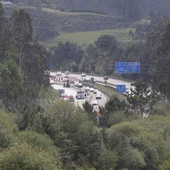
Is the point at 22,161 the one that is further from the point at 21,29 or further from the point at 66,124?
the point at 21,29

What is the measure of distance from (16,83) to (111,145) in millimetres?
24066

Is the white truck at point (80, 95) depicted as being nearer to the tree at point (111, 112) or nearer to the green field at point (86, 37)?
the tree at point (111, 112)

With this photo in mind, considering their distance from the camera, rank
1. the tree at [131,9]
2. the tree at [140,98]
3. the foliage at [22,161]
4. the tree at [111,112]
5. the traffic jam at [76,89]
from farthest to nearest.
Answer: the tree at [131,9], the traffic jam at [76,89], the tree at [140,98], the tree at [111,112], the foliage at [22,161]

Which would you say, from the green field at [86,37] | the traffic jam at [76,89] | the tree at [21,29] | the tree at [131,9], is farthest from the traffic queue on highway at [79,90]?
the tree at [131,9]

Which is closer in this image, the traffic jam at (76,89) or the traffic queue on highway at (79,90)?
the traffic queue on highway at (79,90)

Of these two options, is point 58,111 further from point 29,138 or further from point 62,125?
point 29,138

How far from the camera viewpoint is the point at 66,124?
3625cm

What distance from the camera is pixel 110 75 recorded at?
11375 centimetres

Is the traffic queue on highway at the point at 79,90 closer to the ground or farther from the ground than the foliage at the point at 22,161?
closer to the ground

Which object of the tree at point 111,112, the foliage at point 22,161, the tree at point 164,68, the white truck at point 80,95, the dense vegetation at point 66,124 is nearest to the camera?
the foliage at point 22,161

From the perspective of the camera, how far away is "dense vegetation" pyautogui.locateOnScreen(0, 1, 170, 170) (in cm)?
2885

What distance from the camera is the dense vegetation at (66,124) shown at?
2885cm

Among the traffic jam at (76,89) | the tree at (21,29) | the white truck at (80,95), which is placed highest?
the tree at (21,29)

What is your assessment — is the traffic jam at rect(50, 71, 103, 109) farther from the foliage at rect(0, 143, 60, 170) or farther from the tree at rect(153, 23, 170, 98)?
the foliage at rect(0, 143, 60, 170)
